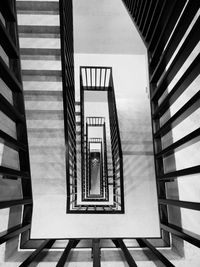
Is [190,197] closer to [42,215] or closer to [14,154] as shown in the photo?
[14,154]

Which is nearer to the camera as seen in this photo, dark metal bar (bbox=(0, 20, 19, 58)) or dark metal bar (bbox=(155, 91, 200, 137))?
dark metal bar (bbox=(155, 91, 200, 137))

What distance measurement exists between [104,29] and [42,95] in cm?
257

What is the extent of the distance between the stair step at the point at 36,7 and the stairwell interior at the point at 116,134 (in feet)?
0.04

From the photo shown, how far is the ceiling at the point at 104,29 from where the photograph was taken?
394 cm

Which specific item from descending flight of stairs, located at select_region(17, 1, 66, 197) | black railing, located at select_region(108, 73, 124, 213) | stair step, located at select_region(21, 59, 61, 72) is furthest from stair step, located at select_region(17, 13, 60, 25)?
black railing, located at select_region(108, 73, 124, 213)

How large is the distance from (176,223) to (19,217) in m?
1.27

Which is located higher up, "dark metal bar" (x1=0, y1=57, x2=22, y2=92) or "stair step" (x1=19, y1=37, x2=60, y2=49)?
"stair step" (x1=19, y1=37, x2=60, y2=49)

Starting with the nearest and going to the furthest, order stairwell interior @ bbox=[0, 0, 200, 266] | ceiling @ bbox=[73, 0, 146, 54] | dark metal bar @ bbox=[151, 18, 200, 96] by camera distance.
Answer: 1. dark metal bar @ bbox=[151, 18, 200, 96]
2. stairwell interior @ bbox=[0, 0, 200, 266]
3. ceiling @ bbox=[73, 0, 146, 54]

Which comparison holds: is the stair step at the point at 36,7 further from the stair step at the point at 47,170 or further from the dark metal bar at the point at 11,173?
the dark metal bar at the point at 11,173

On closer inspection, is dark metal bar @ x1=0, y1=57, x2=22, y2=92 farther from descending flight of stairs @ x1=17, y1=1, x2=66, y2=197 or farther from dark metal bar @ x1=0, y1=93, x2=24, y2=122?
descending flight of stairs @ x1=17, y1=1, x2=66, y2=197

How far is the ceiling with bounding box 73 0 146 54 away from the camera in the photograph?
394 centimetres

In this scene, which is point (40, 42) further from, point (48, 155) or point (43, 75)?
point (48, 155)

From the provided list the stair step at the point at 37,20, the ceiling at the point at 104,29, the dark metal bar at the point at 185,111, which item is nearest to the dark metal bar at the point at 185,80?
the dark metal bar at the point at 185,111

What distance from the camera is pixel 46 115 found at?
254 centimetres
